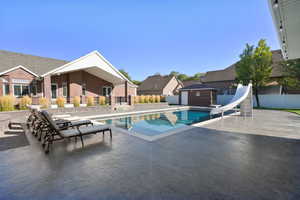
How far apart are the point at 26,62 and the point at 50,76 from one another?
4706 millimetres

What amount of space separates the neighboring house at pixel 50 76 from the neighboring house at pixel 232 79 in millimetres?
18929

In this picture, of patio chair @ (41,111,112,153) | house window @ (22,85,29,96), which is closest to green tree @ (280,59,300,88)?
patio chair @ (41,111,112,153)

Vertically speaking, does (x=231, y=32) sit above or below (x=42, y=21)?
below

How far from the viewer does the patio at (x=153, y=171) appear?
2.04m

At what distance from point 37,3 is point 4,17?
15.5ft

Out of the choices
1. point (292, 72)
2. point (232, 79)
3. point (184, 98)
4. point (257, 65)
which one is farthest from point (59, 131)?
point (232, 79)

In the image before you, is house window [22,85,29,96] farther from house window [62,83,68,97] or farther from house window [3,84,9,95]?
house window [62,83,68,97]

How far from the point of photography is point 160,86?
3175 centimetres

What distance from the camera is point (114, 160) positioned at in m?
3.10

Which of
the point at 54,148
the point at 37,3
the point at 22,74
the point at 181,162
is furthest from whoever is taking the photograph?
the point at 22,74

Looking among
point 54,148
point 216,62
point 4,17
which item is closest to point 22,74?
point 4,17

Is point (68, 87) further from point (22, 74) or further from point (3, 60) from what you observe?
point (3, 60)

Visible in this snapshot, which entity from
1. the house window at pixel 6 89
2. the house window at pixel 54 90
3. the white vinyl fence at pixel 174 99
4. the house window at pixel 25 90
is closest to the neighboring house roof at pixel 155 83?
the white vinyl fence at pixel 174 99

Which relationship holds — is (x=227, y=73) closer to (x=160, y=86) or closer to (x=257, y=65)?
(x=257, y=65)
